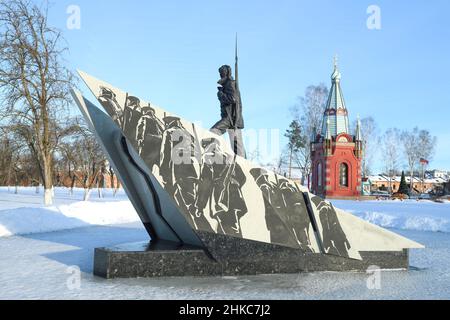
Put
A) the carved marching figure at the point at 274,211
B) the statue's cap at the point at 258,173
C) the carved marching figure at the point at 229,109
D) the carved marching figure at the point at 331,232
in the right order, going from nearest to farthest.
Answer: the carved marching figure at the point at 274,211, the statue's cap at the point at 258,173, the carved marching figure at the point at 331,232, the carved marching figure at the point at 229,109

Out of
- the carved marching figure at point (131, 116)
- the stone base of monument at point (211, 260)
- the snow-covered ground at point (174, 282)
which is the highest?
the carved marching figure at point (131, 116)

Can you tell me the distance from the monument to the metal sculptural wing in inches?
0.6

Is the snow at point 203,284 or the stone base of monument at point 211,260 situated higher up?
the stone base of monument at point 211,260

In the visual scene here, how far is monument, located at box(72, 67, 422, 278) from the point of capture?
6.70 m

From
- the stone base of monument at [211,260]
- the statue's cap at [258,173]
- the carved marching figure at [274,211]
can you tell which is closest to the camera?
the stone base of monument at [211,260]

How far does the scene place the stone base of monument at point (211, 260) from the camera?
6.70m

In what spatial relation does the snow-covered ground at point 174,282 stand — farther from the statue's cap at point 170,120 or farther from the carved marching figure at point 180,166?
the statue's cap at point 170,120

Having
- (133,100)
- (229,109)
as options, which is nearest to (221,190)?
(133,100)

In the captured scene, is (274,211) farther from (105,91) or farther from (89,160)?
(89,160)

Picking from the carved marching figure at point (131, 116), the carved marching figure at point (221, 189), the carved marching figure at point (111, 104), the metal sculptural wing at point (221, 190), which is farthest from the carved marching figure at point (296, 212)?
the carved marching figure at point (111, 104)

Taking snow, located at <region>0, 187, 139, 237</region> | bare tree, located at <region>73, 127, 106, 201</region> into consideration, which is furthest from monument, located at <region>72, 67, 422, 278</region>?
bare tree, located at <region>73, 127, 106, 201</region>

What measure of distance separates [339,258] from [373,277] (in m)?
0.78

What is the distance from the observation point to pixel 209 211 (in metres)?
6.95
